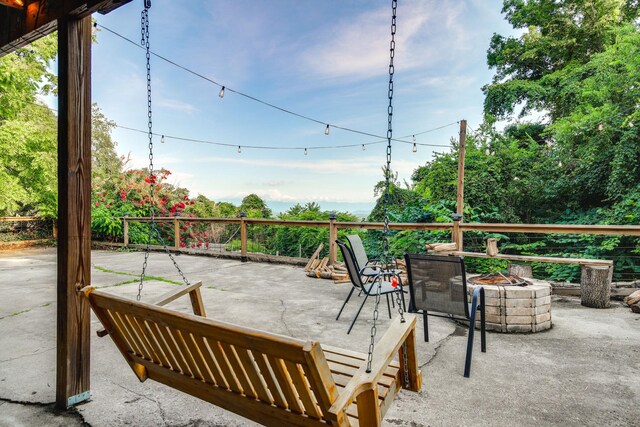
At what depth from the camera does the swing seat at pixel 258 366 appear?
3.40 feet

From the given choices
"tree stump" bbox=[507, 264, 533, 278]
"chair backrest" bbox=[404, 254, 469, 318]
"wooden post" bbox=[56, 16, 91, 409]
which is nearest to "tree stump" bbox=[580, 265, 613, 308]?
"tree stump" bbox=[507, 264, 533, 278]

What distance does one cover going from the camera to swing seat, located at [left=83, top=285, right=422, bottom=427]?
1.04 m

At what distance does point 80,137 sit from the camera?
1835mm

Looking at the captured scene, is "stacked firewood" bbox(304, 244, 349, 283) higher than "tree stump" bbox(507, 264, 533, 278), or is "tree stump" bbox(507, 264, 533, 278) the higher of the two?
"tree stump" bbox(507, 264, 533, 278)

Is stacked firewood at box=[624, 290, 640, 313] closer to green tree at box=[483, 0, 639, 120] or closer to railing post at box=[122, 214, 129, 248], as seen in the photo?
green tree at box=[483, 0, 639, 120]

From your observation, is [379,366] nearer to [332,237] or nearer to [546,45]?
[332,237]

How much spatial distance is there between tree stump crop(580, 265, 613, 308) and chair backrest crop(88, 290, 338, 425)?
13.0ft

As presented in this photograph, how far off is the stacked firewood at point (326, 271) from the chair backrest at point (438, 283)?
8.26ft

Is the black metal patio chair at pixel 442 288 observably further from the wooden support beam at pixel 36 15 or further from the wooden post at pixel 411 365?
the wooden support beam at pixel 36 15

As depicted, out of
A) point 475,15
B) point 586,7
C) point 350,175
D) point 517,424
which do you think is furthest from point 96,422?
point 586,7

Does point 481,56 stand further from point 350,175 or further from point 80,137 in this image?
point 80,137

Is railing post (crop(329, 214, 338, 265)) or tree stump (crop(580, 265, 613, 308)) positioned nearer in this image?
tree stump (crop(580, 265, 613, 308))

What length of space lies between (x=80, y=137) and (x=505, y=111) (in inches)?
553

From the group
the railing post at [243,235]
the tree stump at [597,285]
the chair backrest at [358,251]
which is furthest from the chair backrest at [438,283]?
the railing post at [243,235]
